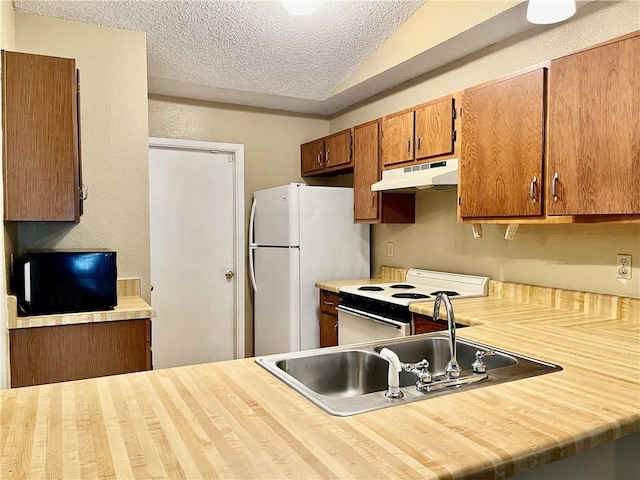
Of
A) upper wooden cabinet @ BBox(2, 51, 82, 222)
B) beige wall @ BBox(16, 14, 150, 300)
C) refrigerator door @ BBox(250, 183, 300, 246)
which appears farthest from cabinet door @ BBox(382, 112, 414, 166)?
upper wooden cabinet @ BBox(2, 51, 82, 222)

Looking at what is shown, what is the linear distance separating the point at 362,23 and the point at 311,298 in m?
1.95

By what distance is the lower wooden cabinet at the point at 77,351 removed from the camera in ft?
7.14

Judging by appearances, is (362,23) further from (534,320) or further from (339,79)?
(534,320)

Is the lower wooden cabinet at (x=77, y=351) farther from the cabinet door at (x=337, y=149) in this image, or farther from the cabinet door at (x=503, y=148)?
the cabinet door at (x=337, y=149)

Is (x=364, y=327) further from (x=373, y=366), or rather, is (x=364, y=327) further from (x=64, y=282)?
(x=64, y=282)

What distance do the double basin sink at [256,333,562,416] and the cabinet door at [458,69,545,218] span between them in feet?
2.99

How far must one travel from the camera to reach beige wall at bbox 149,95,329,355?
3.93m

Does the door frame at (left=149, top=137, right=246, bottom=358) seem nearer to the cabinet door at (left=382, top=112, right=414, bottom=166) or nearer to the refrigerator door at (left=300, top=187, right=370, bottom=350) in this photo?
the refrigerator door at (left=300, top=187, right=370, bottom=350)

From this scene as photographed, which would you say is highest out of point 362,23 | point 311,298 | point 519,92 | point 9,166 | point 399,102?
point 362,23

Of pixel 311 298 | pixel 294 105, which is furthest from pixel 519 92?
pixel 294 105

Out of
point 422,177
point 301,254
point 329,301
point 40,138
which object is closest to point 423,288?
point 329,301

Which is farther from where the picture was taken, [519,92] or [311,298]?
[311,298]

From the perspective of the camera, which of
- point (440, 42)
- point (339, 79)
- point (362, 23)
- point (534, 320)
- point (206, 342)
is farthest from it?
point (206, 342)

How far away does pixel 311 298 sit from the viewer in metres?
3.63
